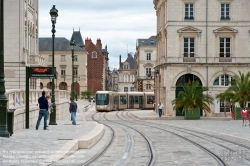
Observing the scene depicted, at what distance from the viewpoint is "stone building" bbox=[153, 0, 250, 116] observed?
5206cm

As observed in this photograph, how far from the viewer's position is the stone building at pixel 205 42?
52062 mm

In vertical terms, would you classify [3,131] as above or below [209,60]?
below

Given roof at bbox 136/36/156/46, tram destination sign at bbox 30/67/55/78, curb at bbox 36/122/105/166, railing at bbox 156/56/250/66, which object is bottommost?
curb at bbox 36/122/105/166

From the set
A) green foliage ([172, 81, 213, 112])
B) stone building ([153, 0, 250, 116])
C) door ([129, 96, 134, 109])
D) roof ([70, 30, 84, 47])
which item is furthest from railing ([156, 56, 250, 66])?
roof ([70, 30, 84, 47])

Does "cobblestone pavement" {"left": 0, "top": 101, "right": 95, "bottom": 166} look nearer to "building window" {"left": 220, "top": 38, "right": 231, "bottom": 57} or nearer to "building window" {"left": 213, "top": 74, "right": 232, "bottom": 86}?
"building window" {"left": 213, "top": 74, "right": 232, "bottom": 86}

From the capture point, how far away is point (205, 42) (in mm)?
52344

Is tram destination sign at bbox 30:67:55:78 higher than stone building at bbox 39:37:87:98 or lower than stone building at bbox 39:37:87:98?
lower

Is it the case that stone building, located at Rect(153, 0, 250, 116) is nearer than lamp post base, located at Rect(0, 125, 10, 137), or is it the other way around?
lamp post base, located at Rect(0, 125, 10, 137)

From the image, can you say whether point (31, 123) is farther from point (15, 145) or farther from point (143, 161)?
point (143, 161)

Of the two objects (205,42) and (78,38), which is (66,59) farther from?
(205,42)

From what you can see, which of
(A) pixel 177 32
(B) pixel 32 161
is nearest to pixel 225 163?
(B) pixel 32 161

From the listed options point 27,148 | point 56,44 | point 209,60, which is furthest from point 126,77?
point 27,148

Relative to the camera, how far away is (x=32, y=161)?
12117 millimetres

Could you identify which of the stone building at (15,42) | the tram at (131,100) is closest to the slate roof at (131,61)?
the tram at (131,100)
